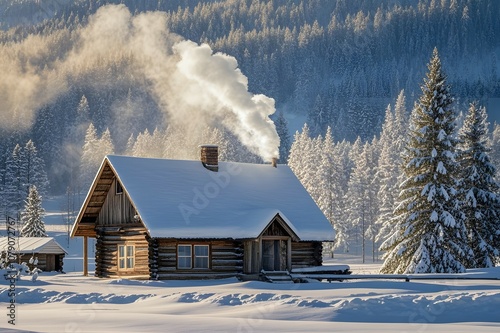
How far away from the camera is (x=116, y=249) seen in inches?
1638

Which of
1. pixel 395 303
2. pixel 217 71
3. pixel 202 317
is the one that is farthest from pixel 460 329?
pixel 217 71

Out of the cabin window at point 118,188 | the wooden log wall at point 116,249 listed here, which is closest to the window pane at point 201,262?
the wooden log wall at point 116,249

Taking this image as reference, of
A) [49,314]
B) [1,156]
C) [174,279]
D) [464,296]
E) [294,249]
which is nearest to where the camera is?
[49,314]

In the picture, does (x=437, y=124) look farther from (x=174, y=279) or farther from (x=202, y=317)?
(x=202, y=317)

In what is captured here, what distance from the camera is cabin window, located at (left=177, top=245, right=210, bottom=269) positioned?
38.6 metres

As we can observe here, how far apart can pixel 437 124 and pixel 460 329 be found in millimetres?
24798

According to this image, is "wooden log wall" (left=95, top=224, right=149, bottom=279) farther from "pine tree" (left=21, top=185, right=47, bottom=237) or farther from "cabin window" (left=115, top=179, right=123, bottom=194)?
"pine tree" (left=21, top=185, right=47, bottom=237)

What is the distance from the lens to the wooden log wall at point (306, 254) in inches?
1654

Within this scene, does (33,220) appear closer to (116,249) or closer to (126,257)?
(116,249)

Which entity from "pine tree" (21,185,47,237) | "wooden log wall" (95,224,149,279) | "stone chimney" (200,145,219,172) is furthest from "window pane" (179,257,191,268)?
"pine tree" (21,185,47,237)

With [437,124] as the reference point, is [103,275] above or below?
below

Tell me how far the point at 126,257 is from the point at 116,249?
1.17m

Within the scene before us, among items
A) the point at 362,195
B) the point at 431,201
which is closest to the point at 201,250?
the point at 431,201

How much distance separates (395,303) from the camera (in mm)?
24203
